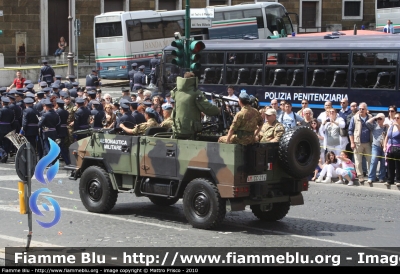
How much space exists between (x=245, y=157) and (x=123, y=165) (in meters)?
2.40

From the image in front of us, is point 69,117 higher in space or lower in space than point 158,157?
lower

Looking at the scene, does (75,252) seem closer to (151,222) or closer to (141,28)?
(151,222)

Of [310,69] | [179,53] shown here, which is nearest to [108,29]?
[310,69]

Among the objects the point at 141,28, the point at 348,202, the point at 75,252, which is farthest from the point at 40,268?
the point at 141,28

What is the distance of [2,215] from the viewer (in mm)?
14445

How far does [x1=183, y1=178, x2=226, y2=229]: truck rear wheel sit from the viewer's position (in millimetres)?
13031

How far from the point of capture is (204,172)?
525 inches

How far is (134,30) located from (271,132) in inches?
1029

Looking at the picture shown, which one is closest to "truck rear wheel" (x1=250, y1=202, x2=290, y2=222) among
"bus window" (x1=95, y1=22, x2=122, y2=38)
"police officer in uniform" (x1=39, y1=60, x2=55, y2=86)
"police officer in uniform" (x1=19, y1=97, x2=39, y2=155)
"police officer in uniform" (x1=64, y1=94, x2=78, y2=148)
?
"police officer in uniform" (x1=64, y1=94, x2=78, y2=148)

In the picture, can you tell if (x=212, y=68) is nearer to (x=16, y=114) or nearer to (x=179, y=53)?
(x=179, y=53)

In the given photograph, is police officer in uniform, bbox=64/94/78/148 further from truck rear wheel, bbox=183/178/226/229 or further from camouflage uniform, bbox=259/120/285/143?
truck rear wheel, bbox=183/178/226/229

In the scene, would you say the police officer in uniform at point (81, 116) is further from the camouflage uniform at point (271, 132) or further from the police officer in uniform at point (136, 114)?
the camouflage uniform at point (271, 132)

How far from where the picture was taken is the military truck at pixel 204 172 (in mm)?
12969

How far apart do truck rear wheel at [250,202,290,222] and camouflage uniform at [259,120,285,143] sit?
104cm
